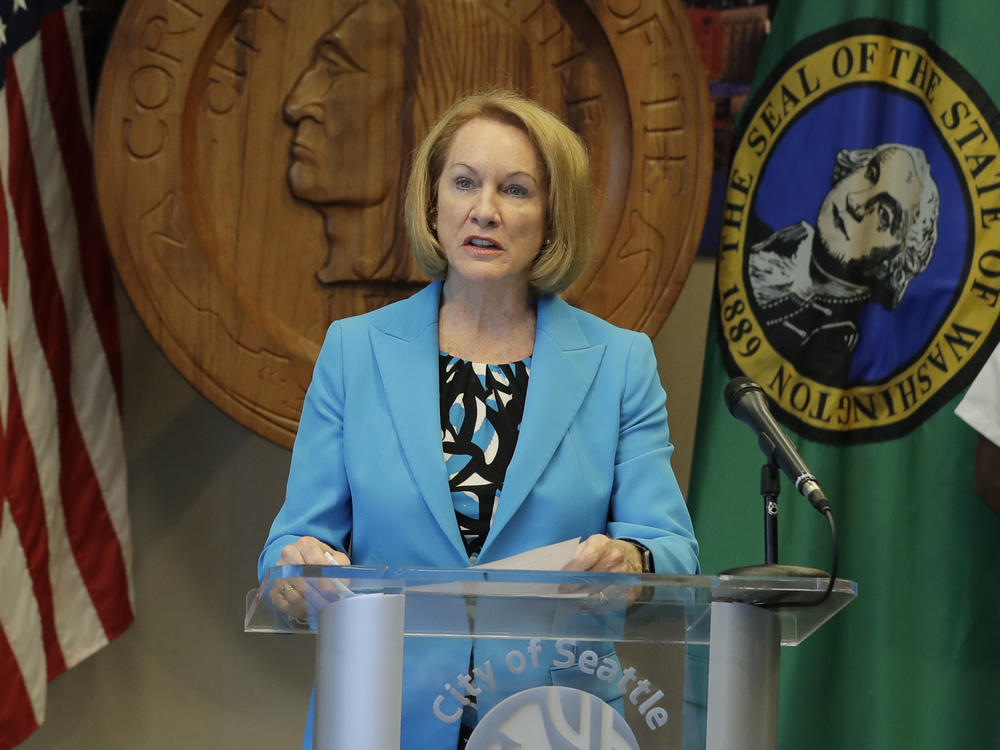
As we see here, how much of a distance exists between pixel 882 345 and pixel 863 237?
0.75 feet

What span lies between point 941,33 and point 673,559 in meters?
1.54

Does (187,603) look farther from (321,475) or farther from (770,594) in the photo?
(770,594)

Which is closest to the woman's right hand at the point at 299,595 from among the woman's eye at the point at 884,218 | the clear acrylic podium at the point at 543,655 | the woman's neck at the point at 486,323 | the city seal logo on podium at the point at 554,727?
the clear acrylic podium at the point at 543,655

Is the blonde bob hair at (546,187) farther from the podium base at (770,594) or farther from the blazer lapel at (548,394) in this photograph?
the podium base at (770,594)

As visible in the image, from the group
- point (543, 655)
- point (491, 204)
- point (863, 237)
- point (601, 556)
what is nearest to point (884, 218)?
point (863, 237)

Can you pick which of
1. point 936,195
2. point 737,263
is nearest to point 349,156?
point 737,263

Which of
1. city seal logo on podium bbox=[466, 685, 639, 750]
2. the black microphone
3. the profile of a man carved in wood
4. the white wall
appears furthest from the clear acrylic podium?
the white wall

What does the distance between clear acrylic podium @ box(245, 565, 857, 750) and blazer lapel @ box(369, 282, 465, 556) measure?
41 cm

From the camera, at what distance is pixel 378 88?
2.68 meters

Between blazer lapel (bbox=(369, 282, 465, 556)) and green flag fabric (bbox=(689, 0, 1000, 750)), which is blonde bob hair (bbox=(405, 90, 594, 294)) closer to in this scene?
blazer lapel (bbox=(369, 282, 465, 556))

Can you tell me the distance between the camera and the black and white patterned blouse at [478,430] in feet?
5.58

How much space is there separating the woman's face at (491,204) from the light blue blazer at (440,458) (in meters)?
0.10

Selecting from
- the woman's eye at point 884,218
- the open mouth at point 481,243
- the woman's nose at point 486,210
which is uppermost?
the woman's eye at point 884,218

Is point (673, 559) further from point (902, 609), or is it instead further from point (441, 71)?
point (441, 71)
